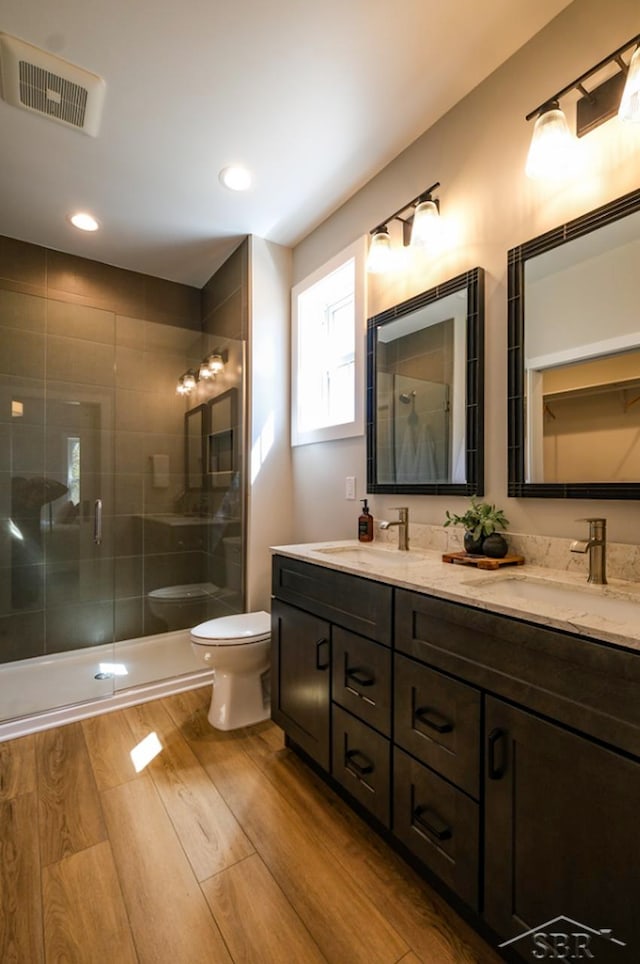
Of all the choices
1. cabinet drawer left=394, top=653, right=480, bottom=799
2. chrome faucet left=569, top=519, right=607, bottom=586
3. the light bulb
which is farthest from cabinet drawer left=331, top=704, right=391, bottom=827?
the light bulb

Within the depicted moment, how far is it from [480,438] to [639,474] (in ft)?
1.74

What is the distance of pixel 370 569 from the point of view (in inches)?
55.4

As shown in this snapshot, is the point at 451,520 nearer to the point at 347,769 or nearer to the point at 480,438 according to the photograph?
the point at 480,438

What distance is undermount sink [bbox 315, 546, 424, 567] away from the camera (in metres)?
1.71

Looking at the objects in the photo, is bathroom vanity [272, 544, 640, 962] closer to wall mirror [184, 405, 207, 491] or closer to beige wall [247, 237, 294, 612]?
beige wall [247, 237, 294, 612]

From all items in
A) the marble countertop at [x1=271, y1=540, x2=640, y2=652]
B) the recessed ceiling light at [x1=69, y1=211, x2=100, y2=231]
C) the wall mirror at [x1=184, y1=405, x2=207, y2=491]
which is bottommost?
the marble countertop at [x1=271, y1=540, x2=640, y2=652]

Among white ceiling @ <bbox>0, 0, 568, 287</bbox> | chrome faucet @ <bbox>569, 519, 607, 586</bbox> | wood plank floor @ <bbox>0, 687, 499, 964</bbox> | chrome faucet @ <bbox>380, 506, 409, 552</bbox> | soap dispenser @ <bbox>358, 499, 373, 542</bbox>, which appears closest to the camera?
wood plank floor @ <bbox>0, 687, 499, 964</bbox>

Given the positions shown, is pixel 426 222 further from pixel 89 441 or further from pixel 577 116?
pixel 89 441

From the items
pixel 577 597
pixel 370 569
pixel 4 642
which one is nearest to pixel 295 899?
pixel 370 569

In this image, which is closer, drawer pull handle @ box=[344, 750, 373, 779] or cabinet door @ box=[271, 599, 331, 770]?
drawer pull handle @ box=[344, 750, 373, 779]

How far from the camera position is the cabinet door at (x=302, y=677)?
1580 mm

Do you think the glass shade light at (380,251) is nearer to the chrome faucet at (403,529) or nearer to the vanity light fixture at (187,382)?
the chrome faucet at (403,529)

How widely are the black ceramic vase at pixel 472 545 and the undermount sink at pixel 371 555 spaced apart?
190 millimetres

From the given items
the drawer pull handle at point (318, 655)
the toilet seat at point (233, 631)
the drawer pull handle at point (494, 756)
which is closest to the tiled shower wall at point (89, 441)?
the toilet seat at point (233, 631)
